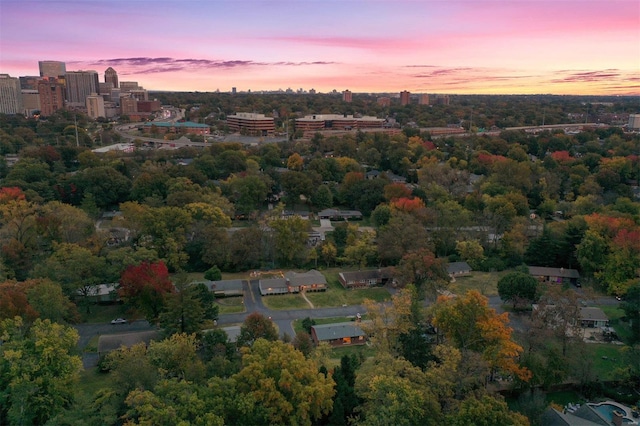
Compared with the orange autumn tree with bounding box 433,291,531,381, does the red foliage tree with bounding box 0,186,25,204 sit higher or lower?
higher

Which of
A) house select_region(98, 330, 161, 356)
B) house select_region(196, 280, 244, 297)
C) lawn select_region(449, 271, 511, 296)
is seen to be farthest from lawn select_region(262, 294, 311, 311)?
lawn select_region(449, 271, 511, 296)

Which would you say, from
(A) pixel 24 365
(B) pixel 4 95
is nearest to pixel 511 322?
(A) pixel 24 365

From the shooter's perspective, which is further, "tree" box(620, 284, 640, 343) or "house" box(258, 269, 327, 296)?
"house" box(258, 269, 327, 296)

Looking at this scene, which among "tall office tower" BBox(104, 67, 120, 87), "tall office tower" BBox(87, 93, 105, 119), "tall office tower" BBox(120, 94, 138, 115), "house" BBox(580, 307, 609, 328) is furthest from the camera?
"tall office tower" BBox(104, 67, 120, 87)

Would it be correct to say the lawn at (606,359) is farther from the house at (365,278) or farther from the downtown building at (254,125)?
the downtown building at (254,125)

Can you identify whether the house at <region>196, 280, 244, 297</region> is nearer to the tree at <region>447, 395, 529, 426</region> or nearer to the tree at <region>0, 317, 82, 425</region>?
the tree at <region>0, 317, 82, 425</region>

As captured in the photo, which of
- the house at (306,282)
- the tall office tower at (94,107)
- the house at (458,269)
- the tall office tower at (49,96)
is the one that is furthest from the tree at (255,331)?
the tall office tower at (94,107)

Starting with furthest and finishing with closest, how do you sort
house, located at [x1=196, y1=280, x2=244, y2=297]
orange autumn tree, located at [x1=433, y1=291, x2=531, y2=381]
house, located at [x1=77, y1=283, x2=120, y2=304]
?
house, located at [x1=196, y1=280, x2=244, y2=297]
house, located at [x1=77, y1=283, x2=120, y2=304]
orange autumn tree, located at [x1=433, y1=291, x2=531, y2=381]
